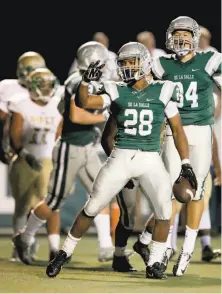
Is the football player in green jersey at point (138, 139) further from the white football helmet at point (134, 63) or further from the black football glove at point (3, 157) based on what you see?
the black football glove at point (3, 157)

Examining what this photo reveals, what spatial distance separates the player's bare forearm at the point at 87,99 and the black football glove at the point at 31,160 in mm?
1628

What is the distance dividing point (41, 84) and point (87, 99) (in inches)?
65.5

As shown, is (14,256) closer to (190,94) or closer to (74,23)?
(190,94)

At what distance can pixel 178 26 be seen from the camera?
26.8 ft

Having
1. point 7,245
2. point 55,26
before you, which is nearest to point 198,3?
point 55,26

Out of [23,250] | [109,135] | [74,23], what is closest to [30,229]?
[23,250]

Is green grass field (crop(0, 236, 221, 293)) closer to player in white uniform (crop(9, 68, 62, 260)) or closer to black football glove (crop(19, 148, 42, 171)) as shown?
player in white uniform (crop(9, 68, 62, 260))

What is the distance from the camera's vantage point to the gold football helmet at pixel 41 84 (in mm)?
9398

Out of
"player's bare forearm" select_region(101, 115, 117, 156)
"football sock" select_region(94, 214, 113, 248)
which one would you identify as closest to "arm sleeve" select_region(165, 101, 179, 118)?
"player's bare forearm" select_region(101, 115, 117, 156)

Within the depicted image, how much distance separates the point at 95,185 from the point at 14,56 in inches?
265

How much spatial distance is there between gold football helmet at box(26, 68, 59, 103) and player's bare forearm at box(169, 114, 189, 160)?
1740mm

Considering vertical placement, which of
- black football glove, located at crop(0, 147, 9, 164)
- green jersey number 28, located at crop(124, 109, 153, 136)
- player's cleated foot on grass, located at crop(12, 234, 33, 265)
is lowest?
player's cleated foot on grass, located at crop(12, 234, 33, 265)

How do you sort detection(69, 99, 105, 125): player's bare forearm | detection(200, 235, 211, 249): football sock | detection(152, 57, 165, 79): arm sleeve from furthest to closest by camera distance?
detection(200, 235, 211, 249): football sock, detection(69, 99, 105, 125): player's bare forearm, detection(152, 57, 165, 79): arm sleeve

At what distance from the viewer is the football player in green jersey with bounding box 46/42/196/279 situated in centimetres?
784
